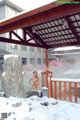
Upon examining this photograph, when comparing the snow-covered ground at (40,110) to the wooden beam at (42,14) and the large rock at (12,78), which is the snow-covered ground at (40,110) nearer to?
the large rock at (12,78)

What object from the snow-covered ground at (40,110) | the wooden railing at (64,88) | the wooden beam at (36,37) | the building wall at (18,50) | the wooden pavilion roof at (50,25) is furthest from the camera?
the building wall at (18,50)

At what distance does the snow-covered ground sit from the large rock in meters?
0.94

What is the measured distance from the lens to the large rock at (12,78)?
6128 mm

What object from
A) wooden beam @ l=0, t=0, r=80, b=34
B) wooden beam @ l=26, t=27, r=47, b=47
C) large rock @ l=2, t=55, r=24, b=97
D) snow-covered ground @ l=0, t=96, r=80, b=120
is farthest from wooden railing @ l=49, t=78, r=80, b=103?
wooden beam @ l=0, t=0, r=80, b=34

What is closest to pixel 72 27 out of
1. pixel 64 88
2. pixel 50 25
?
pixel 50 25

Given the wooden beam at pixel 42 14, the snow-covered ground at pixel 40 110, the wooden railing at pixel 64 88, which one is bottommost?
the snow-covered ground at pixel 40 110

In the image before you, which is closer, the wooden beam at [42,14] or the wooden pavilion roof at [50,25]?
the wooden beam at [42,14]

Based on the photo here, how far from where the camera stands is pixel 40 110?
4.53 metres

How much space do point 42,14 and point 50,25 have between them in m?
2.93

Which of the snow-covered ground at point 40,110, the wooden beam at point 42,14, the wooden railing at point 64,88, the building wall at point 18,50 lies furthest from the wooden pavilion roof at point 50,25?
the building wall at point 18,50

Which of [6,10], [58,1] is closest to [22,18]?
[58,1]

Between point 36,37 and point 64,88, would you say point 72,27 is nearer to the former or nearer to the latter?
point 36,37

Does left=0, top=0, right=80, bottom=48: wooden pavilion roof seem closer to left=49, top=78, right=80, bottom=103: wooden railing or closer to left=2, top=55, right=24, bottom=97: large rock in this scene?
left=2, top=55, right=24, bottom=97: large rock

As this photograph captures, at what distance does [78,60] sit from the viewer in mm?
24656
